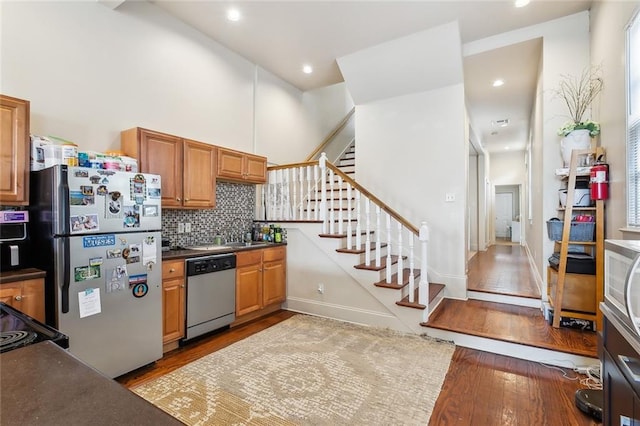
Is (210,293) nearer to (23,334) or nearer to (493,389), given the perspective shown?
(23,334)

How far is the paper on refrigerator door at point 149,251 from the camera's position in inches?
102

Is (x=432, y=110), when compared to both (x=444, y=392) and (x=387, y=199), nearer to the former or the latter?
(x=387, y=199)

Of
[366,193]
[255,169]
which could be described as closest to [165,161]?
[255,169]

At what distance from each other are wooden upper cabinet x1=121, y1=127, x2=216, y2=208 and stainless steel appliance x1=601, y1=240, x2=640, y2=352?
11.3ft

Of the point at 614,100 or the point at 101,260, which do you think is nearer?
the point at 101,260

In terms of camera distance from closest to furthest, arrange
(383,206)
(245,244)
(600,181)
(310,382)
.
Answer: (310,382) → (600,181) → (383,206) → (245,244)

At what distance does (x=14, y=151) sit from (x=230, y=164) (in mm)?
2039

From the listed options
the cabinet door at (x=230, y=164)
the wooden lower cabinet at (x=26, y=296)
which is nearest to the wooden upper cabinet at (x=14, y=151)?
the wooden lower cabinet at (x=26, y=296)

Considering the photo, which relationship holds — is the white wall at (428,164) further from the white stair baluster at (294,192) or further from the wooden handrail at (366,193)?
the white stair baluster at (294,192)

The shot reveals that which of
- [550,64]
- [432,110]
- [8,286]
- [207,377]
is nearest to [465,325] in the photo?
[207,377]

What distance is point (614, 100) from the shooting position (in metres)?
2.63

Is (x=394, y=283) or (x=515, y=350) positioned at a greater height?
(x=394, y=283)

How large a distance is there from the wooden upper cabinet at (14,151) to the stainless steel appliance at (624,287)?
138 inches

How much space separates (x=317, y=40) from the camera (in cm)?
407
